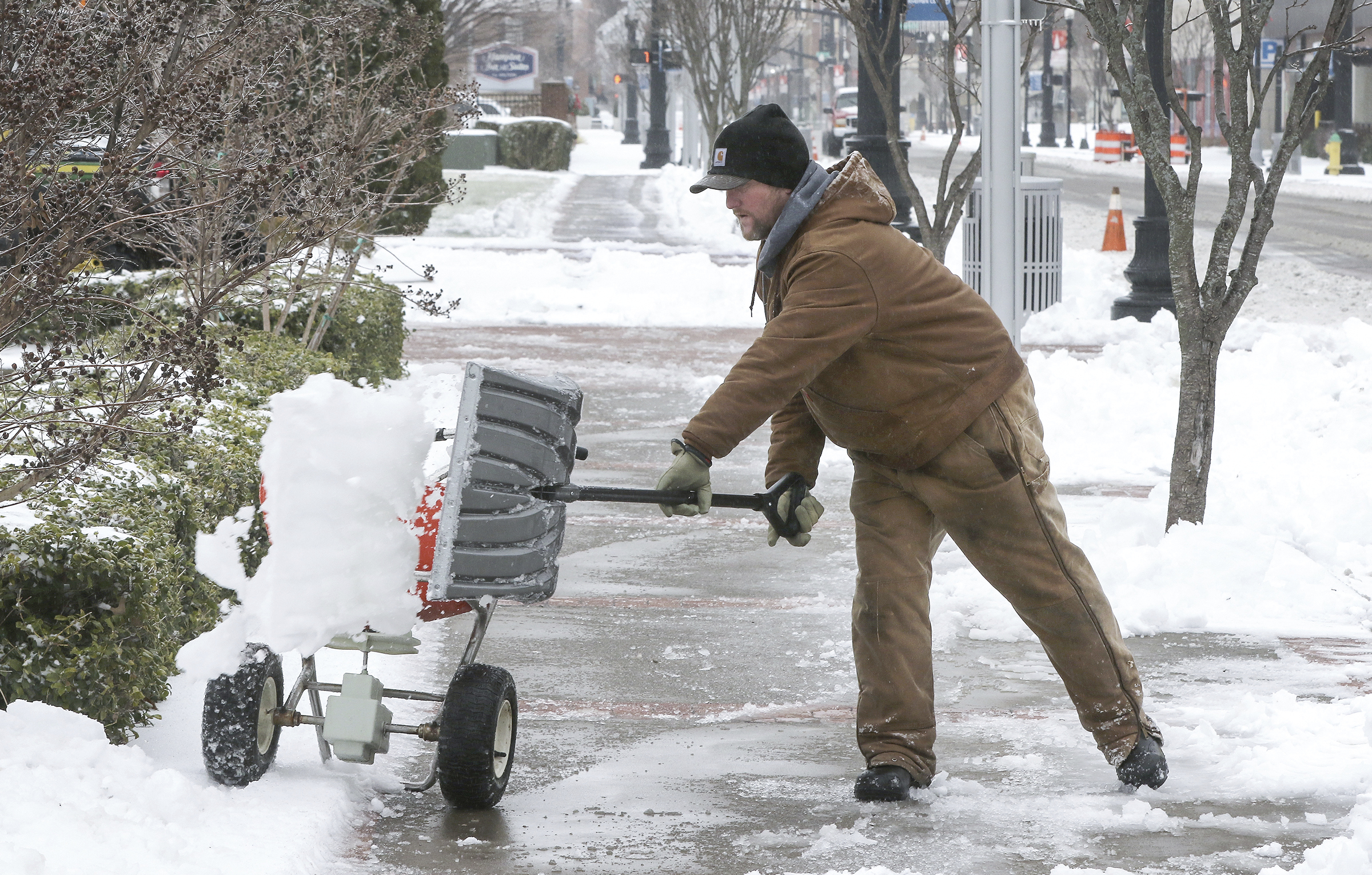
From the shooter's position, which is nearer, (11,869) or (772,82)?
(11,869)

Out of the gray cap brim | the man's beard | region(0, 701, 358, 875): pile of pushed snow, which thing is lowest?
region(0, 701, 358, 875): pile of pushed snow

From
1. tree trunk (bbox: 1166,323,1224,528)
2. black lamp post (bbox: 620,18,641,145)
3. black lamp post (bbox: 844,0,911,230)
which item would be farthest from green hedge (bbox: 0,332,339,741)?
black lamp post (bbox: 620,18,641,145)

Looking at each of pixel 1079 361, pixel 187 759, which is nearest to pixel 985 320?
pixel 187 759

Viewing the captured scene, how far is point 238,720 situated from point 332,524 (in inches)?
20.8

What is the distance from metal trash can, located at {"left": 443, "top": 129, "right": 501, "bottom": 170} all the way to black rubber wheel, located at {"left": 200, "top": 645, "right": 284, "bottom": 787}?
3514 centimetres

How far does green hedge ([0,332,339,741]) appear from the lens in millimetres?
3789

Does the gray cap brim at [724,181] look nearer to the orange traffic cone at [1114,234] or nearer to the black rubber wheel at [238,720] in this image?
the black rubber wheel at [238,720]

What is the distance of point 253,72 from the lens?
23.3ft

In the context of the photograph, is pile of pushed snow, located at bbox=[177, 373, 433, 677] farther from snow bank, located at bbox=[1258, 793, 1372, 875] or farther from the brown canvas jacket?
snow bank, located at bbox=[1258, 793, 1372, 875]

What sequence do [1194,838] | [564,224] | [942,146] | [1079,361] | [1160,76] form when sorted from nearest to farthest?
[1194,838] < [1079,361] < [1160,76] < [564,224] < [942,146]

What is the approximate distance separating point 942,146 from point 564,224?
39929 millimetres

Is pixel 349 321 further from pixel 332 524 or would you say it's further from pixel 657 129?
pixel 657 129

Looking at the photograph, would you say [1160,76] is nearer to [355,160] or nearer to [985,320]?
[355,160]

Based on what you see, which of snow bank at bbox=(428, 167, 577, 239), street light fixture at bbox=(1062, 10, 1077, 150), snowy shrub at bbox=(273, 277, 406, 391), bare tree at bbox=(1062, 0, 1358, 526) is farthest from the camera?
street light fixture at bbox=(1062, 10, 1077, 150)
